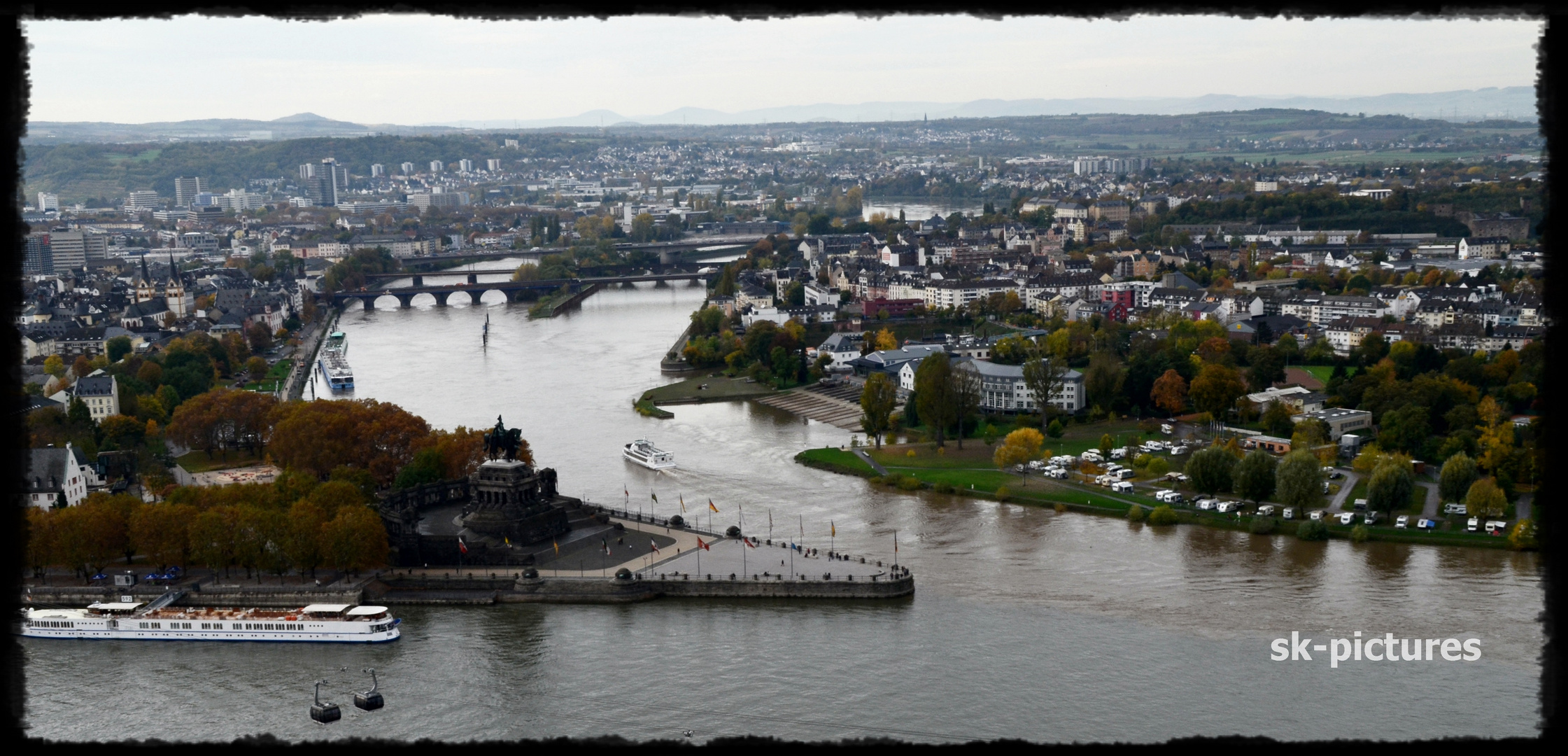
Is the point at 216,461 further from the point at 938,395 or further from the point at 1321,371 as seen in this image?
the point at 1321,371

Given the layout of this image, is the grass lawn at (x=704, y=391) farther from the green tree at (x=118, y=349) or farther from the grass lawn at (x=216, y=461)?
the green tree at (x=118, y=349)

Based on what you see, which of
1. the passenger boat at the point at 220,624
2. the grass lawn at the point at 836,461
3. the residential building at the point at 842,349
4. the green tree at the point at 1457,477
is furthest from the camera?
the residential building at the point at 842,349

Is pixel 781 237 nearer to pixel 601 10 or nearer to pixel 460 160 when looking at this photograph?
pixel 601 10

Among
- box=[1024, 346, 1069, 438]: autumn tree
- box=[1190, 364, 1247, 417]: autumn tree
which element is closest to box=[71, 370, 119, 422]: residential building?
Result: box=[1024, 346, 1069, 438]: autumn tree

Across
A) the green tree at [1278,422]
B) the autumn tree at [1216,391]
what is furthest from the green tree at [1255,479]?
the autumn tree at [1216,391]

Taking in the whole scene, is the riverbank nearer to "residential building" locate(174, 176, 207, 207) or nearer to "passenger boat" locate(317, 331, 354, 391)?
"passenger boat" locate(317, 331, 354, 391)

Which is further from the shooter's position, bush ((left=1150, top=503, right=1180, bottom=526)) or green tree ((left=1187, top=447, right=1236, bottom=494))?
green tree ((left=1187, top=447, right=1236, bottom=494))
